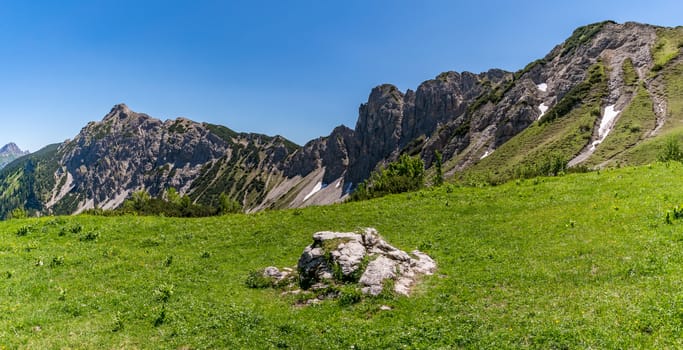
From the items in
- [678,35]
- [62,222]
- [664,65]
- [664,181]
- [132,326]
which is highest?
[678,35]

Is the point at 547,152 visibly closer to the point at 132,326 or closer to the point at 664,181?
the point at 664,181

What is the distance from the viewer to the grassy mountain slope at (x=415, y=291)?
13.0 m

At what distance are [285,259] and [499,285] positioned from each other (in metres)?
13.2

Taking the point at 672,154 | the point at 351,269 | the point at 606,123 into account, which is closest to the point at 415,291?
the point at 351,269

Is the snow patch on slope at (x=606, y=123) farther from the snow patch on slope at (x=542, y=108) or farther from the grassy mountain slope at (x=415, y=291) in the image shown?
the grassy mountain slope at (x=415, y=291)

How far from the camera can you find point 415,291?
17.0m

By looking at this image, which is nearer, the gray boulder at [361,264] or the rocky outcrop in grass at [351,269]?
the rocky outcrop in grass at [351,269]

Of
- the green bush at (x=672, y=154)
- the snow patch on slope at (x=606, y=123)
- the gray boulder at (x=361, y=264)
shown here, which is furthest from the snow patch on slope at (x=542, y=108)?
the gray boulder at (x=361, y=264)

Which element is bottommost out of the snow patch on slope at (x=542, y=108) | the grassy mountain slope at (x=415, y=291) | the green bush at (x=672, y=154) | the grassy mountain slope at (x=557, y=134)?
the grassy mountain slope at (x=415, y=291)

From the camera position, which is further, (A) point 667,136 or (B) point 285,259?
(A) point 667,136

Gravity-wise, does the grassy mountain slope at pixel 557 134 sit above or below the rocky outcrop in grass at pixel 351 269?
above

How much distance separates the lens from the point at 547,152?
130 metres

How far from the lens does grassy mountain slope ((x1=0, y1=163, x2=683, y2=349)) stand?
42.7ft

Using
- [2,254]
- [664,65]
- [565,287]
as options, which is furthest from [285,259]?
[664,65]
